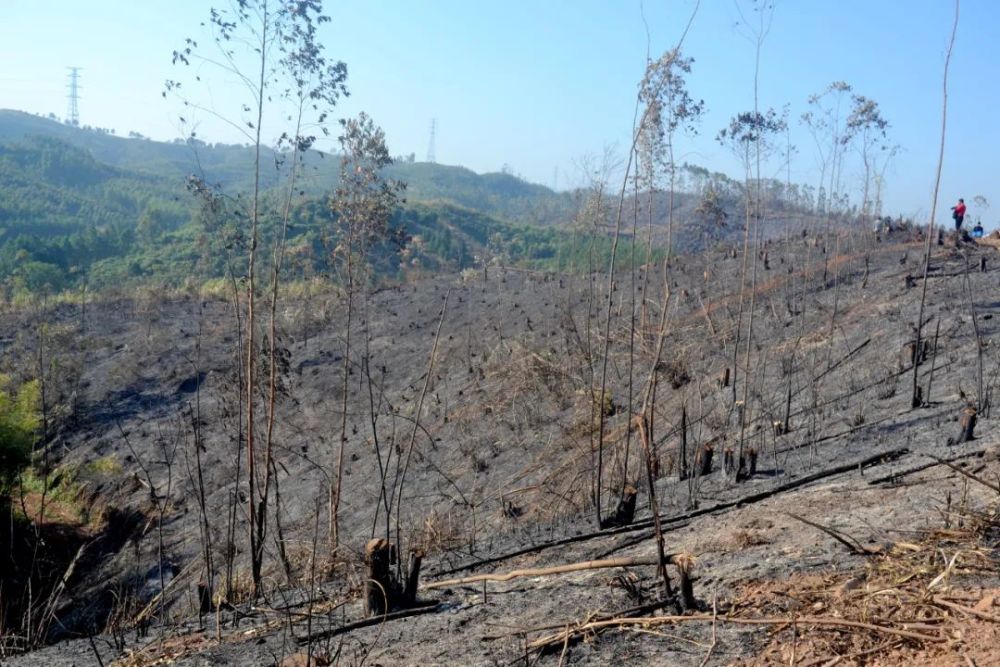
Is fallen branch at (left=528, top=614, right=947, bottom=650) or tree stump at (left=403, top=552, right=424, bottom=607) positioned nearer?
fallen branch at (left=528, top=614, right=947, bottom=650)

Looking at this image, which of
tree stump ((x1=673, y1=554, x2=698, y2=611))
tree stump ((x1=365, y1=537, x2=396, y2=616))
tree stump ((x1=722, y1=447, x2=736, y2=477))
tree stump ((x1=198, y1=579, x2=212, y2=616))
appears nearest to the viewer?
tree stump ((x1=673, y1=554, x2=698, y2=611))

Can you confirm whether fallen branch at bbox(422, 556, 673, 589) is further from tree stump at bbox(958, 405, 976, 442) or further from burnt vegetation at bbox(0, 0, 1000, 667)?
tree stump at bbox(958, 405, 976, 442)

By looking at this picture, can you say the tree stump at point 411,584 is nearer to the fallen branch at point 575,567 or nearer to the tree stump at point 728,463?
the fallen branch at point 575,567

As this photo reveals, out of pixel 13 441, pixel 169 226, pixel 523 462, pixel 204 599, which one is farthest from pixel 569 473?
pixel 169 226

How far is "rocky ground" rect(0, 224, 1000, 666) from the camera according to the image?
3.30 m

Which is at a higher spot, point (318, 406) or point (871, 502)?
point (871, 502)

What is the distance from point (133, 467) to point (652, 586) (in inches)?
496

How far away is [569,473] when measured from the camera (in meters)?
9.10

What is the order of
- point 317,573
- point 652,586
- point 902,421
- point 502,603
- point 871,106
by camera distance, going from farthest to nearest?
point 871,106 < point 902,421 < point 317,573 < point 502,603 < point 652,586

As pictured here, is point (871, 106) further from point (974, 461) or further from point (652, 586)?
point (652, 586)

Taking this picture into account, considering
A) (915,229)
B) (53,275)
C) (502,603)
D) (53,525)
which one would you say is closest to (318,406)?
(53,525)

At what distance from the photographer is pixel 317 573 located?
5590 millimetres

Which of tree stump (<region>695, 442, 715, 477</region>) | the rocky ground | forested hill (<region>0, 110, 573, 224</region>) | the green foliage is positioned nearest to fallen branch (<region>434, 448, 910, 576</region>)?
the rocky ground

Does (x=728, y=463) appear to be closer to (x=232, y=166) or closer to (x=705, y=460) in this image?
(x=705, y=460)
